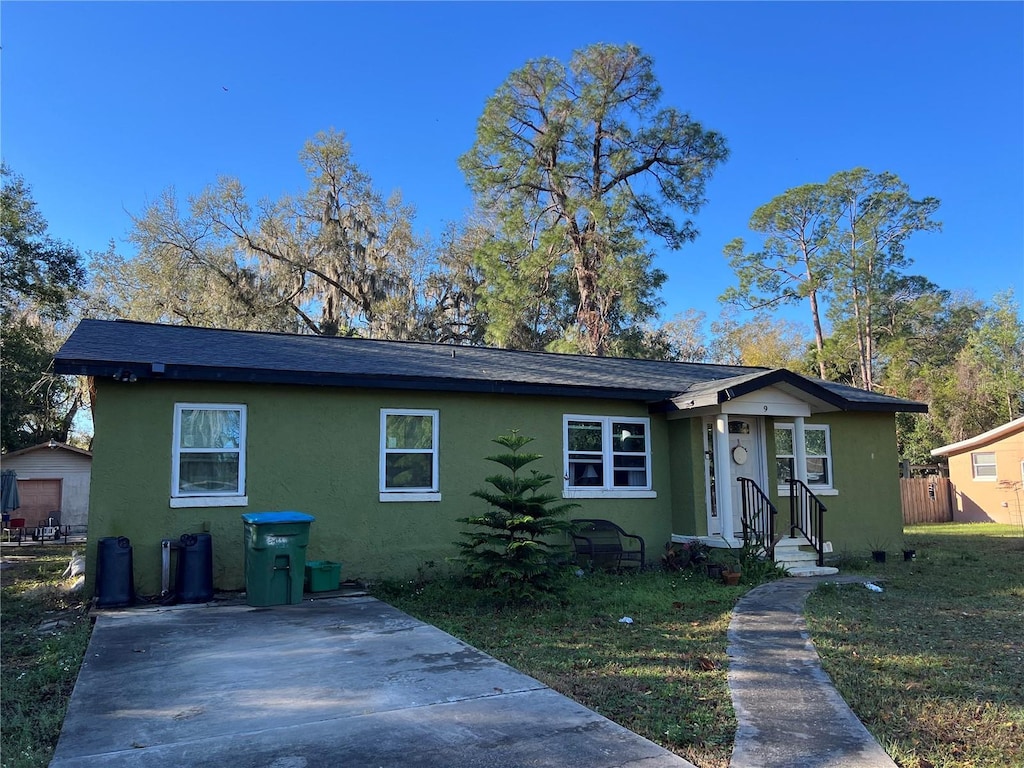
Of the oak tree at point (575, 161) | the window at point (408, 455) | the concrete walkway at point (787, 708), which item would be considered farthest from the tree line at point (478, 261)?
the concrete walkway at point (787, 708)

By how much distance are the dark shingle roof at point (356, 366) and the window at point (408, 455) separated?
567 mm

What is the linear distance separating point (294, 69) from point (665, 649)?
13.2 metres

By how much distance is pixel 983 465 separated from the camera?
24.8 meters

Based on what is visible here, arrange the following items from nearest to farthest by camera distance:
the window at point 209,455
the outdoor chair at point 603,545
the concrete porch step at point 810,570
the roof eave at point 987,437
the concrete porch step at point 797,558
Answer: the window at point 209,455 < the outdoor chair at point 603,545 < the concrete porch step at point 810,570 < the concrete porch step at point 797,558 < the roof eave at point 987,437

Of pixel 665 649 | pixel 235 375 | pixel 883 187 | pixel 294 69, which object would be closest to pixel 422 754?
pixel 665 649

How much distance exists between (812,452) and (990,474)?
16045 mm

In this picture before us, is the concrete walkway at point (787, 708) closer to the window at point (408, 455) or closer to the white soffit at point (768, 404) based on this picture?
the white soffit at point (768, 404)

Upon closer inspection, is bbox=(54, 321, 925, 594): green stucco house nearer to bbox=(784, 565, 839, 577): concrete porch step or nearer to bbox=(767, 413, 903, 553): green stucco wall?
bbox=(767, 413, 903, 553): green stucco wall

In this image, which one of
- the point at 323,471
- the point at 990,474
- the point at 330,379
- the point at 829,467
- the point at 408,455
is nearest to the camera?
the point at 330,379

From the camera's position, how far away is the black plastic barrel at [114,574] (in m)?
8.02

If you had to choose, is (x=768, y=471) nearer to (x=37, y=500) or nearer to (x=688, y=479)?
(x=688, y=479)

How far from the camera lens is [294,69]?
46.6 ft

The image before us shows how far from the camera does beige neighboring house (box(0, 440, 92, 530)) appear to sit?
24016mm

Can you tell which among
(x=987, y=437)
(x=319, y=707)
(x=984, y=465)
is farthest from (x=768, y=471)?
(x=984, y=465)
